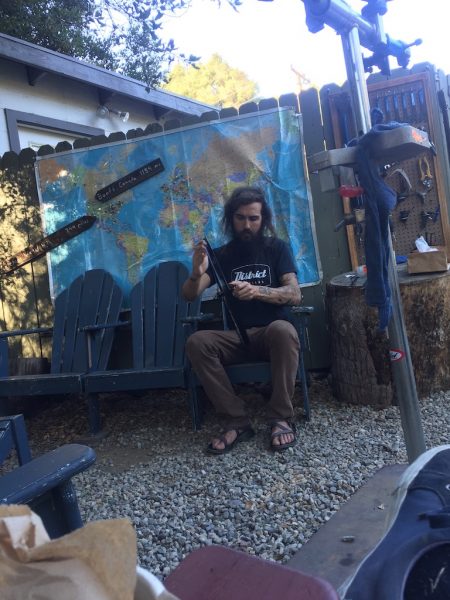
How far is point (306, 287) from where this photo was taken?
3.98m

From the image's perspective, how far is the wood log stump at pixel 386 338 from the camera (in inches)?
132

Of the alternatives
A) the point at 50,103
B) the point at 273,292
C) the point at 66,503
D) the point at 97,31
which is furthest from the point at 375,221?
the point at 97,31

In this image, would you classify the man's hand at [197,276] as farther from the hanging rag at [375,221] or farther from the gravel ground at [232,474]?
the hanging rag at [375,221]

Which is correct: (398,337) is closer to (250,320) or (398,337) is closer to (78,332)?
(250,320)

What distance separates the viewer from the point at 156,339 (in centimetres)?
384

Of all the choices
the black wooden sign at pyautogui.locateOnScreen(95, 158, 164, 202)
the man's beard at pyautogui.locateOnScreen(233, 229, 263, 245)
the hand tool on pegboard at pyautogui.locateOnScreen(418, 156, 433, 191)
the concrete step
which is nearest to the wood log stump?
the man's beard at pyautogui.locateOnScreen(233, 229, 263, 245)

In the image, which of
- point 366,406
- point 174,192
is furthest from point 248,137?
point 366,406

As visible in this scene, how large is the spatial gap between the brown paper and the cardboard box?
3065 mm

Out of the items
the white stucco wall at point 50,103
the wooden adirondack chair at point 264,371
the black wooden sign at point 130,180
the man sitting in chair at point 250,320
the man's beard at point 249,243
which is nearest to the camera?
the man sitting in chair at point 250,320

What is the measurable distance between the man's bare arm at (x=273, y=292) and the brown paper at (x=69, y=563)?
2.46 metres

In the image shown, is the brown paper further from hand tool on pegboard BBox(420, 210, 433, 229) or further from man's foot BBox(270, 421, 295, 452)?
hand tool on pegboard BBox(420, 210, 433, 229)

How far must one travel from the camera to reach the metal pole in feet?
6.10

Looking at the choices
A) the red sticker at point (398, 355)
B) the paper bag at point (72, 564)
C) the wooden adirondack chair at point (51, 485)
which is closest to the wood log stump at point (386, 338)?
the red sticker at point (398, 355)

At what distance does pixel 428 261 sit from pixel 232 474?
5.78ft
